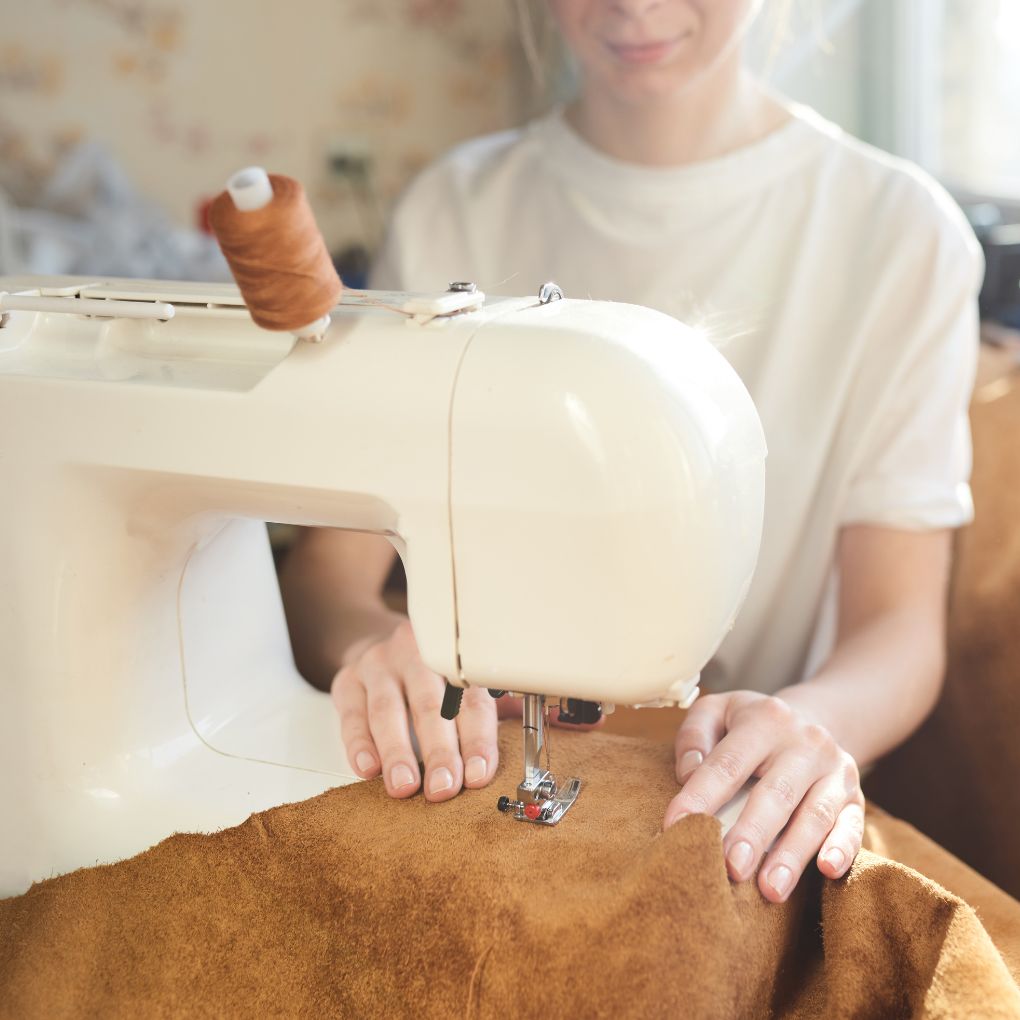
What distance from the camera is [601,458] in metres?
0.52

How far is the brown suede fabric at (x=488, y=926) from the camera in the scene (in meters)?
0.52

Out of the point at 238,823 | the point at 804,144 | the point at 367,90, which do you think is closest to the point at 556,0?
the point at 804,144

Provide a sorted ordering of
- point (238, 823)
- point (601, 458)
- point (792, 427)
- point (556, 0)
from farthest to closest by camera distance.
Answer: point (792, 427)
point (556, 0)
point (238, 823)
point (601, 458)

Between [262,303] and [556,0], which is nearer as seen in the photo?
[262,303]

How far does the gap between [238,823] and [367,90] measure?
2459mm

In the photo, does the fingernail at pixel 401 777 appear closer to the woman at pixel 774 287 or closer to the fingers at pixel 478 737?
the fingers at pixel 478 737

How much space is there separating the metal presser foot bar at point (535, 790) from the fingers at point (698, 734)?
2.6 inches

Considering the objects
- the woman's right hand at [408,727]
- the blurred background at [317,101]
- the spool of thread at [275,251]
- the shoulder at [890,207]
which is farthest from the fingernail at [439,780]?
the blurred background at [317,101]

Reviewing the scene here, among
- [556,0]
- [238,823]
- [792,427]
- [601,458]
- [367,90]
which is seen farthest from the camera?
[367,90]

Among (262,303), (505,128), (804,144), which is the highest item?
(262,303)

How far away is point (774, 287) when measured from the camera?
1.18 metres

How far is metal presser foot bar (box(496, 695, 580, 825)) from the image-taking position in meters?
0.62

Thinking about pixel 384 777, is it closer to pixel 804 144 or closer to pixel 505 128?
pixel 804 144

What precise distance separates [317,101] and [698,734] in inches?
95.1
